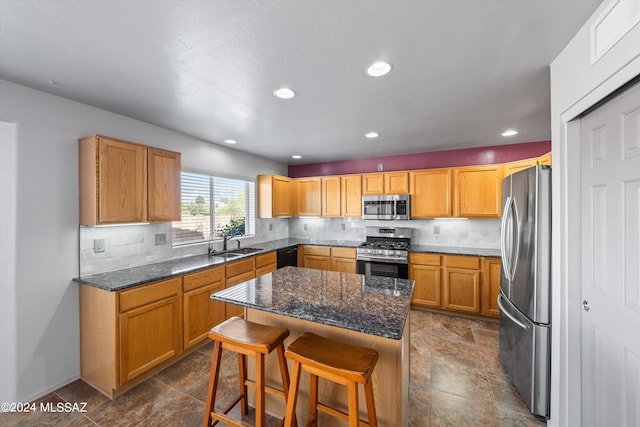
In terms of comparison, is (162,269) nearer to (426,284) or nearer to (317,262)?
(317,262)

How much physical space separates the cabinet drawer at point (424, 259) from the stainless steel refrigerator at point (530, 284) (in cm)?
145

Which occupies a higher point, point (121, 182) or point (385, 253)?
point (121, 182)

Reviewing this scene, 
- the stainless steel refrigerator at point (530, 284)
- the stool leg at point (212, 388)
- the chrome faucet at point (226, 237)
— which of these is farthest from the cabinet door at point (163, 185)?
the stainless steel refrigerator at point (530, 284)

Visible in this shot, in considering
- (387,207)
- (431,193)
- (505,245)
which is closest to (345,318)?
(505,245)

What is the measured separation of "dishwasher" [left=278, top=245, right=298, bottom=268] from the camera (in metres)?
4.16

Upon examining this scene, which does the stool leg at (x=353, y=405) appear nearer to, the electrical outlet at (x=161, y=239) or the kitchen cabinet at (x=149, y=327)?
the kitchen cabinet at (x=149, y=327)

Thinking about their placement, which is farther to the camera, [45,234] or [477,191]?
[477,191]

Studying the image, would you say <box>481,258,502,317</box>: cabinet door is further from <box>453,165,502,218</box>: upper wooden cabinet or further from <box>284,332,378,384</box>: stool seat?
<box>284,332,378,384</box>: stool seat

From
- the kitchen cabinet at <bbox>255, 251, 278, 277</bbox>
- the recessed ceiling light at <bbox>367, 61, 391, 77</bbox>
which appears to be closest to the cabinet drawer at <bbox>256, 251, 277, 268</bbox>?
the kitchen cabinet at <bbox>255, 251, 278, 277</bbox>

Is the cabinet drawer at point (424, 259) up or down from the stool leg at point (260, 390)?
up

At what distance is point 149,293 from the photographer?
2.27 m

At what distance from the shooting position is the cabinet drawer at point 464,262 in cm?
346

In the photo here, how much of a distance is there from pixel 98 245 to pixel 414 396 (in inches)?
125

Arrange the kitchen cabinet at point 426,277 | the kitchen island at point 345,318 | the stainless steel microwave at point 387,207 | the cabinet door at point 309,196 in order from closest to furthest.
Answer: the kitchen island at point 345,318
the kitchen cabinet at point 426,277
the stainless steel microwave at point 387,207
the cabinet door at point 309,196
